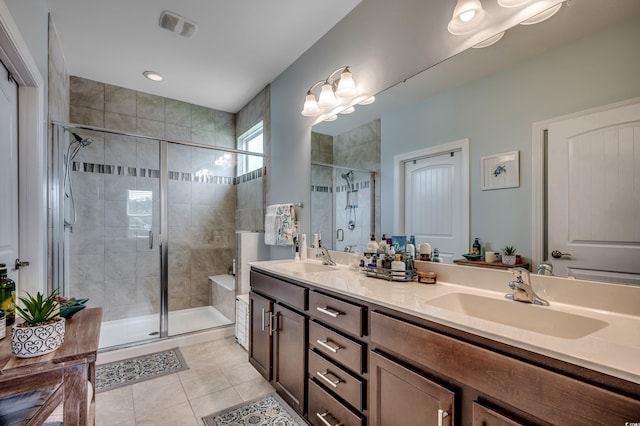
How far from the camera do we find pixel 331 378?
4.59 ft

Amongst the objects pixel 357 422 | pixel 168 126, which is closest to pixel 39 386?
pixel 357 422

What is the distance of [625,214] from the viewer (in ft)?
3.22

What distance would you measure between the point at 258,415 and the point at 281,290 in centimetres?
75

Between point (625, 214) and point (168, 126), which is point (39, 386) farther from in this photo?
point (168, 126)

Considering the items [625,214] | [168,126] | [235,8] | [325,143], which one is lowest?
[625,214]

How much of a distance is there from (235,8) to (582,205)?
7.65 ft

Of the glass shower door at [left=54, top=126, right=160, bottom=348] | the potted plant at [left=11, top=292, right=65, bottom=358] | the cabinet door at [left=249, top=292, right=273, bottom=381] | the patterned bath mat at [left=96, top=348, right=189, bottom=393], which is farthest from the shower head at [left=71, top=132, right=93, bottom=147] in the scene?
the potted plant at [left=11, top=292, right=65, bottom=358]

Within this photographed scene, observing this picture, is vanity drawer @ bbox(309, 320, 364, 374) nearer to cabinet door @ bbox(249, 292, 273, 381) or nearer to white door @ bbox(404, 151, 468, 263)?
cabinet door @ bbox(249, 292, 273, 381)

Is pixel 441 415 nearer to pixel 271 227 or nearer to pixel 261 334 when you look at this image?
pixel 261 334

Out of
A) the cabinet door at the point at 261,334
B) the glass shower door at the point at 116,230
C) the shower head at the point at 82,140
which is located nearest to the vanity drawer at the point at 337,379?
the cabinet door at the point at 261,334

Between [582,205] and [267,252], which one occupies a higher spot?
[582,205]

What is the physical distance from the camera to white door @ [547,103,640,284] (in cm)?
97

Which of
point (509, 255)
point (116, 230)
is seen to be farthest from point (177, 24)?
point (509, 255)

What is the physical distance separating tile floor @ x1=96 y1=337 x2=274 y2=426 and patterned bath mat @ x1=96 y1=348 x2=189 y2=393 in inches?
2.8
